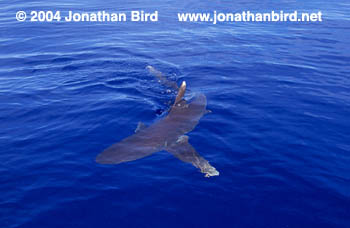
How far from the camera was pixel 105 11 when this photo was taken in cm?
3447

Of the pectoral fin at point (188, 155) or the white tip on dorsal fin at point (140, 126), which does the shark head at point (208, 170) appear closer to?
the pectoral fin at point (188, 155)

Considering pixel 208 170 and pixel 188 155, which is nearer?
pixel 208 170

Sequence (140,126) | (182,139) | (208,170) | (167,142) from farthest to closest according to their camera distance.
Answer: (140,126)
(182,139)
(167,142)
(208,170)

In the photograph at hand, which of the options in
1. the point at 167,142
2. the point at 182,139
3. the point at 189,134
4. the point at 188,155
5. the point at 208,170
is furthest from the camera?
the point at 189,134

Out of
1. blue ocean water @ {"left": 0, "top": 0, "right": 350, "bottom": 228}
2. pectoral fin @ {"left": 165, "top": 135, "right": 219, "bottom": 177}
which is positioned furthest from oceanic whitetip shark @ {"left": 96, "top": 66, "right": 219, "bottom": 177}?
blue ocean water @ {"left": 0, "top": 0, "right": 350, "bottom": 228}

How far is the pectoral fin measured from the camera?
10.7 metres

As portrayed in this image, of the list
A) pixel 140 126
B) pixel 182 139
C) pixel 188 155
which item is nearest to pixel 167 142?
pixel 182 139

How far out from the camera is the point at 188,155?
11.5m

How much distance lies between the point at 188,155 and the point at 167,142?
1.09 m

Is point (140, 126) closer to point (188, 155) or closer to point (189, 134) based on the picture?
point (189, 134)

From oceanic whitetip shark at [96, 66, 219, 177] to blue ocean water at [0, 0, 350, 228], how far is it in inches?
12.4

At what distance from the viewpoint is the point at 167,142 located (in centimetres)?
1223

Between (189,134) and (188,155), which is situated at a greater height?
(189,134)

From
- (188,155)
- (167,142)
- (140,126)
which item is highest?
(140,126)
